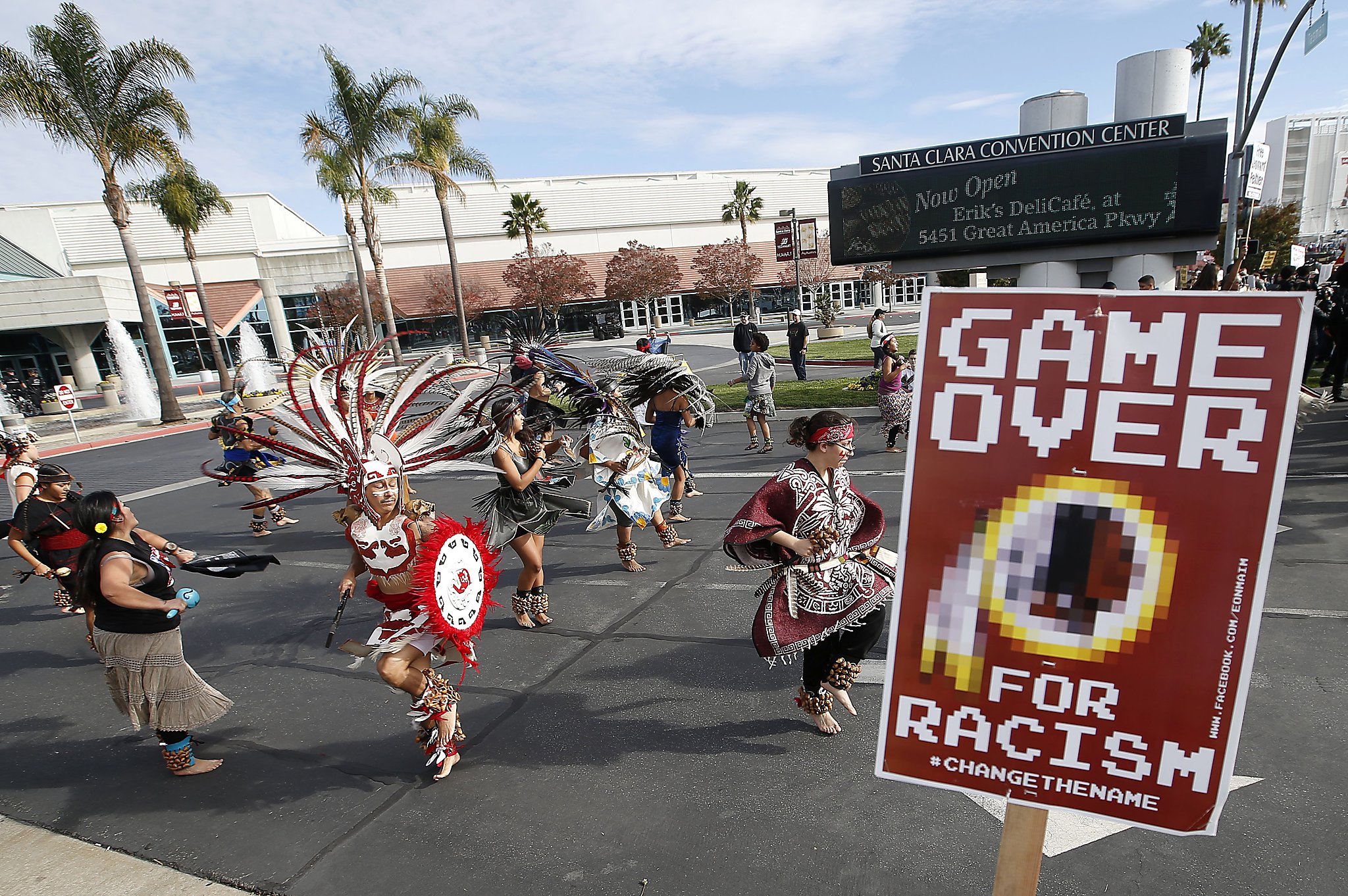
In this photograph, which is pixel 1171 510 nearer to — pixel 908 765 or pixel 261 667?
pixel 908 765

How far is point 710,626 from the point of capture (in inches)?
201

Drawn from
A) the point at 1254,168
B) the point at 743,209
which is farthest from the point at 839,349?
the point at 743,209

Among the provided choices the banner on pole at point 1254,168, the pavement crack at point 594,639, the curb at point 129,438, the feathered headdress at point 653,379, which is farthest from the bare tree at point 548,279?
→ the pavement crack at point 594,639

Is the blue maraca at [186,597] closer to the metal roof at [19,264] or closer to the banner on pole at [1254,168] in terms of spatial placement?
the banner on pole at [1254,168]

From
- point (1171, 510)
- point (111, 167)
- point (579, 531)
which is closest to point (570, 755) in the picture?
point (1171, 510)

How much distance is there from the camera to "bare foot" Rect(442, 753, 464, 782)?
3.62 metres

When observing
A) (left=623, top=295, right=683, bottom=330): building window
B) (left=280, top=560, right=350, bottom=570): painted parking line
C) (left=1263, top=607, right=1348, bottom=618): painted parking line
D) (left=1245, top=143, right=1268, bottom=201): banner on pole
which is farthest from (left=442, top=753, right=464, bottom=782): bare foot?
(left=623, top=295, right=683, bottom=330): building window

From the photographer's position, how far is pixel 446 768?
12.0 ft

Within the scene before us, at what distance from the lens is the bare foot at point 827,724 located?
3711 mm

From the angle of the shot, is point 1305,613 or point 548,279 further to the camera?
point 548,279

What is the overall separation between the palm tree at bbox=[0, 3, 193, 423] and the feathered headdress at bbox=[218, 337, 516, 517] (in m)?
19.1

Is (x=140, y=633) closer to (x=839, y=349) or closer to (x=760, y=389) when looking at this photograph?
(x=760, y=389)

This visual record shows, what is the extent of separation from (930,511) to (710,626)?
3.62 meters

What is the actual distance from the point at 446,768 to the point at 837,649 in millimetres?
2215
